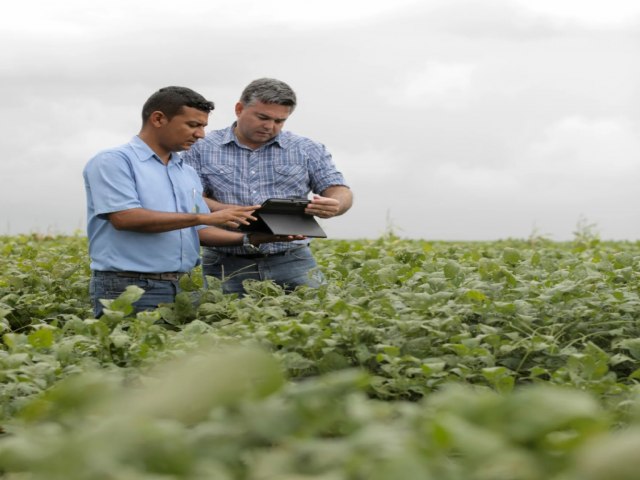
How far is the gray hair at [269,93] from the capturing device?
6312mm

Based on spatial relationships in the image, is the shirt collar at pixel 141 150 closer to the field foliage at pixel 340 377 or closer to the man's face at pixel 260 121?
the field foliage at pixel 340 377

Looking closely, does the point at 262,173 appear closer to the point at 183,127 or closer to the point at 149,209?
the point at 183,127

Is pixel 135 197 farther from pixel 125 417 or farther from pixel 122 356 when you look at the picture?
pixel 125 417

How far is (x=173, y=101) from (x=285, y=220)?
954 millimetres

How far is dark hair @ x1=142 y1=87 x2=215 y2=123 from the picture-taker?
18.4ft

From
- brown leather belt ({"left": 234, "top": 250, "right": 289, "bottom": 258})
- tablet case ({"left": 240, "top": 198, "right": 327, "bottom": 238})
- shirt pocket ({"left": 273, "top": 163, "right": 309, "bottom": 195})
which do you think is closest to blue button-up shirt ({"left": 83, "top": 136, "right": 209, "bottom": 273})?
tablet case ({"left": 240, "top": 198, "right": 327, "bottom": 238})

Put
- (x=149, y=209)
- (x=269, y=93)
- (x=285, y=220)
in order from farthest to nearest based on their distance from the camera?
(x=269, y=93), (x=285, y=220), (x=149, y=209)

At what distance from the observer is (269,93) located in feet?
20.6

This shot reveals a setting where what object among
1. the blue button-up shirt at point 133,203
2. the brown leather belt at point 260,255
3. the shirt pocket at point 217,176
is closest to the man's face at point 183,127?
the blue button-up shirt at point 133,203

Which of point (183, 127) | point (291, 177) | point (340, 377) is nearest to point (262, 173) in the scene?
point (291, 177)

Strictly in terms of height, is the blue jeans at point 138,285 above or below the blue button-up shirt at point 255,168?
below

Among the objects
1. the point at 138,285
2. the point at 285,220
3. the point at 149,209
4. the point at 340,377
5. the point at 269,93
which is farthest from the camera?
the point at 269,93

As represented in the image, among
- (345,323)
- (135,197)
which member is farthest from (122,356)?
(135,197)

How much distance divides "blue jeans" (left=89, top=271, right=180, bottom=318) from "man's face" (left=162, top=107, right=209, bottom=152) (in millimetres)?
774
